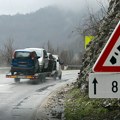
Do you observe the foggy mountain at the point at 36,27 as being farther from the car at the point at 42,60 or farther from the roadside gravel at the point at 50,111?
the roadside gravel at the point at 50,111

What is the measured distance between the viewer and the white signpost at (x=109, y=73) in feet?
15.1

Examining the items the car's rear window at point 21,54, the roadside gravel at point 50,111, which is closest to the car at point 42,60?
the car's rear window at point 21,54

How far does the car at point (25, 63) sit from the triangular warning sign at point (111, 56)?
20.9m

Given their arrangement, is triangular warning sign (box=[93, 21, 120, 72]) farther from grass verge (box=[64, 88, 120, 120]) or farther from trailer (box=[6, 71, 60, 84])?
trailer (box=[6, 71, 60, 84])

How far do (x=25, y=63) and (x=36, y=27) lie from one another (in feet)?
394

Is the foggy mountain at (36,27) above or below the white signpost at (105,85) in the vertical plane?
above

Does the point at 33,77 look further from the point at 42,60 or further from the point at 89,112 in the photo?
the point at 89,112

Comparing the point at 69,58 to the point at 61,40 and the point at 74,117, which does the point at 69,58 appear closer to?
the point at 61,40

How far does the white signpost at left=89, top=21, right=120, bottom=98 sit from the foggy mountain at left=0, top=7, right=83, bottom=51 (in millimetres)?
116194

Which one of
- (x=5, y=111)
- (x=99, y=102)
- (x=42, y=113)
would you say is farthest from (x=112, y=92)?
(x=5, y=111)

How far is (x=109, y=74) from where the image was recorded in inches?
182

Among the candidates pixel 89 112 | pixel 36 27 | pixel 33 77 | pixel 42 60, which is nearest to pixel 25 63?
pixel 33 77

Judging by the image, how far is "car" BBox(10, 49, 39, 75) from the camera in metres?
25.6

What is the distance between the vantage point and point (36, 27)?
145 meters
